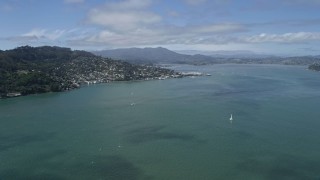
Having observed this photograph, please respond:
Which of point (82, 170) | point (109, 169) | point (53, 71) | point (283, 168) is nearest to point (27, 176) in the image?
point (82, 170)

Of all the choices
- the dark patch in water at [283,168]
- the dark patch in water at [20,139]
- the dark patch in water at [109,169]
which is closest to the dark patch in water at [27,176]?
the dark patch in water at [109,169]

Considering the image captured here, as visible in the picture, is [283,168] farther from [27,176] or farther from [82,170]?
[27,176]

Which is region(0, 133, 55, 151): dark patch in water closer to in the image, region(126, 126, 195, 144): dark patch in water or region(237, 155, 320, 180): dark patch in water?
region(126, 126, 195, 144): dark patch in water

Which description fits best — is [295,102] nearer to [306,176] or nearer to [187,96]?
[187,96]

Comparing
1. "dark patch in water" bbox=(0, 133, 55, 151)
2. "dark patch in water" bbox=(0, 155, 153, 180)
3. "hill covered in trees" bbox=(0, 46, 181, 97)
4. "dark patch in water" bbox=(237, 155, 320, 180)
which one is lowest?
"dark patch in water" bbox=(237, 155, 320, 180)

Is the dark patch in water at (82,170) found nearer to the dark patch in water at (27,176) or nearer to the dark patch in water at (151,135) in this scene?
the dark patch in water at (27,176)

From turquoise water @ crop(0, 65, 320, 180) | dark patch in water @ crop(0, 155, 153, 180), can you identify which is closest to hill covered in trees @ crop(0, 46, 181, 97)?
turquoise water @ crop(0, 65, 320, 180)
